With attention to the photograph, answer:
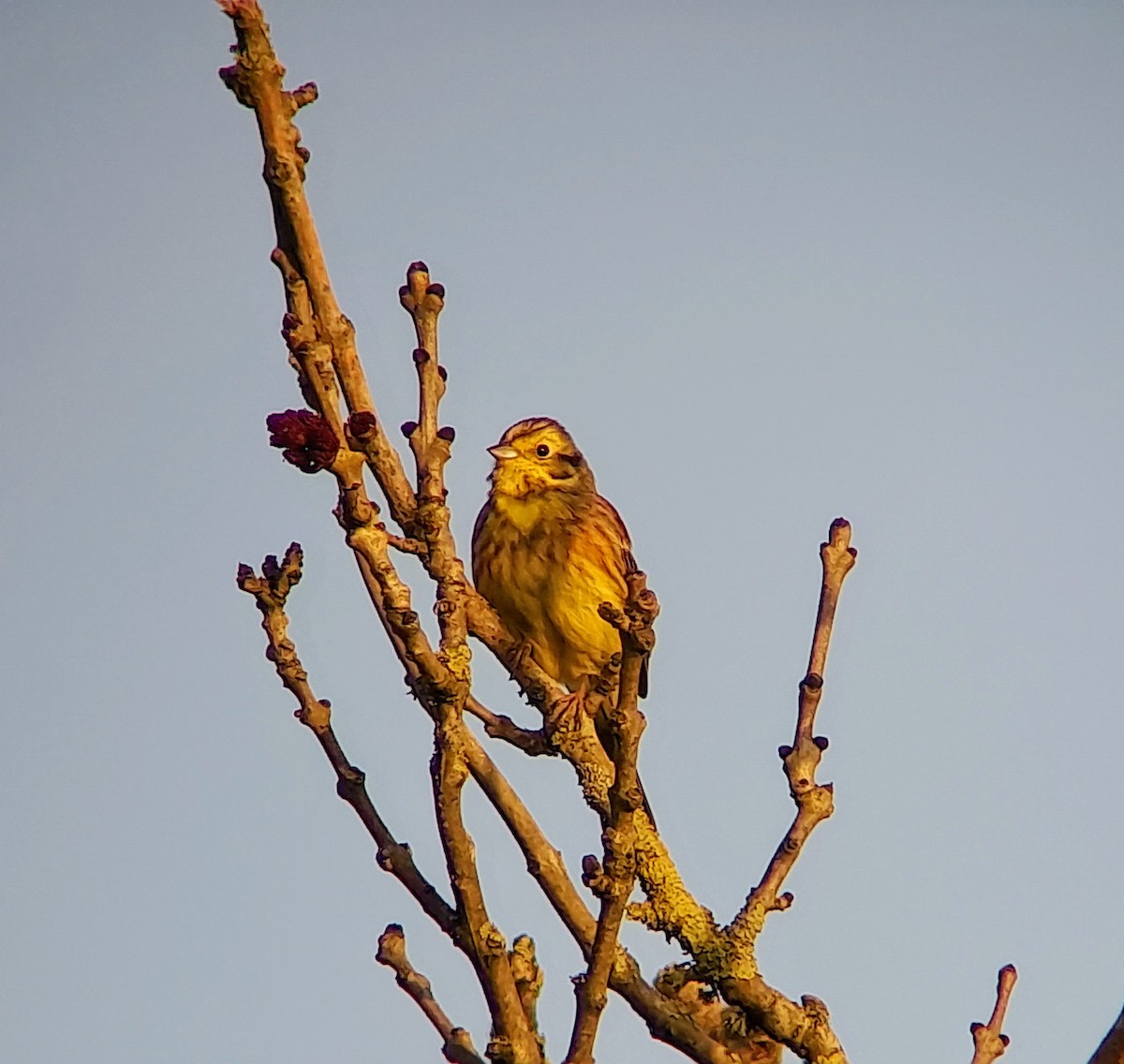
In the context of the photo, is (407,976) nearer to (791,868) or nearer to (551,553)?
(791,868)

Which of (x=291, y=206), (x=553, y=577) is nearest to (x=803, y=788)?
(x=291, y=206)

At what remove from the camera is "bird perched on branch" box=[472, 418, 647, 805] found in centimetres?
636

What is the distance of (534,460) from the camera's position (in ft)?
22.5

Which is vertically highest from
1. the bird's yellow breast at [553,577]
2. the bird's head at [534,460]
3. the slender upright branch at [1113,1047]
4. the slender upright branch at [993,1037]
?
the bird's head at [534,460]

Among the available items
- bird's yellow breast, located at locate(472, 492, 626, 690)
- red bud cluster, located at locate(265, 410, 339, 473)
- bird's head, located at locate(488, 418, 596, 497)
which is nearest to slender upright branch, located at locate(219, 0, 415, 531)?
red bud cluster, located at locate(265, 410, 339, 473)

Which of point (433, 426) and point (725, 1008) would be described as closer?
point (433, 426)

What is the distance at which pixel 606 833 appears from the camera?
3.27 m

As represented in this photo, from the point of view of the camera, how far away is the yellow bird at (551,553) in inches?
250

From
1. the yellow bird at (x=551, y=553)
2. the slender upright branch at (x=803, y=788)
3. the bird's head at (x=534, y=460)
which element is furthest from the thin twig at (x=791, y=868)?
the bird's head at (x=534, y=460)

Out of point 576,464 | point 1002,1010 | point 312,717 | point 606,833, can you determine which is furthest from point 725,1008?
point 576,464

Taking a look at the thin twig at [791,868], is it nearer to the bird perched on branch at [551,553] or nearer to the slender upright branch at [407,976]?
the slender upright branch at [407,976]

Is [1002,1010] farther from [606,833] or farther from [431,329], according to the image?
[431,329]

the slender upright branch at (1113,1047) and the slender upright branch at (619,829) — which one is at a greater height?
the slender upright branch at (619,829)

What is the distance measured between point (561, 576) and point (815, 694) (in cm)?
263
